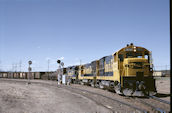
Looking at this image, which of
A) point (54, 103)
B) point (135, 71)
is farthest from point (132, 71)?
point (54, 103)

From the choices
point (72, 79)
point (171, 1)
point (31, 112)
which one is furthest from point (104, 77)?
point (72, 79)

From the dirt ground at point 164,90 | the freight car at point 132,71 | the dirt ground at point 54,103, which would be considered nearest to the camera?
the dirt ground at point 54,103

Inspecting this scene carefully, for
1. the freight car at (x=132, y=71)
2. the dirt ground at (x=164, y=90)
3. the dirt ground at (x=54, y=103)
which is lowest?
the dirt ground at (x=164, y=90)

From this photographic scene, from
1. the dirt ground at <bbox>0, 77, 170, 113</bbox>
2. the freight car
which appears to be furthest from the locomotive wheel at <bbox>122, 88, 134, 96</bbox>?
the dirt ground at <bbox>0, 77, 170, 113</bbox>

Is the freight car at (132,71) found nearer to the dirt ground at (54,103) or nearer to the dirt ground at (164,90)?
the dirt ground at (54,103)

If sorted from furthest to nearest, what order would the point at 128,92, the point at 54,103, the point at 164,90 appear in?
the point at 164,90
the point at 128,92
the point at 54,103

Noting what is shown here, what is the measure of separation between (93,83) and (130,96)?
9.23m

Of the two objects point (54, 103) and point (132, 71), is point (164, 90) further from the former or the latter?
point (54, 103)

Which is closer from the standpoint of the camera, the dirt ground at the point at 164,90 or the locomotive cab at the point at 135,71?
the locomotive cab at the point at 135,71

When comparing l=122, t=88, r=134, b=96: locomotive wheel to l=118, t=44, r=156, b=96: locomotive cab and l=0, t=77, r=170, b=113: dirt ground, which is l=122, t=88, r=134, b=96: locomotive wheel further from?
l=0, t=77, r=170, b=113: dirt ground

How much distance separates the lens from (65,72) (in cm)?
4066

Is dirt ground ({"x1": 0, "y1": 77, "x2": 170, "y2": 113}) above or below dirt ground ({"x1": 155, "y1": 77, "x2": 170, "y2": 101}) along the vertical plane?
above

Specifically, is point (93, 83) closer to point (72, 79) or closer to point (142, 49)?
point (142, 49)

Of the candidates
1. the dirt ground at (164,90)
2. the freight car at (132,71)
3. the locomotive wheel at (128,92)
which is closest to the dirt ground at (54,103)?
the locomotive wheel at (128,92)
